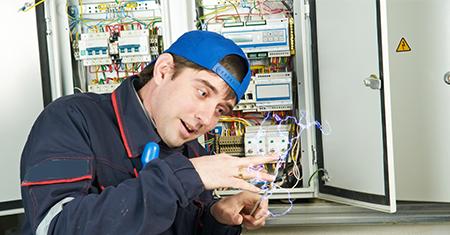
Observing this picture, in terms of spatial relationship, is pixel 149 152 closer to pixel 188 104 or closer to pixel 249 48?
pixel 188 104

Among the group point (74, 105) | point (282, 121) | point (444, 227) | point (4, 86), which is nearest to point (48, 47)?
point (4, 86)

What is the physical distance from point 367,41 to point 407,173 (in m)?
0.88

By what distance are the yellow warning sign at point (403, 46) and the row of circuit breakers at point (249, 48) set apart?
0.58 m

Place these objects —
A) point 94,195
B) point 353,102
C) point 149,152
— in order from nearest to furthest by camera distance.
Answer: point 94,195, point 149,152, point 353,102

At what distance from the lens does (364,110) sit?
2.39 meters

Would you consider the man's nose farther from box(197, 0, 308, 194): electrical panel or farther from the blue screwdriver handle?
box(197, 0, 308, 194): electrical panel

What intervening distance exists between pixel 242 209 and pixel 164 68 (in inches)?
19.7

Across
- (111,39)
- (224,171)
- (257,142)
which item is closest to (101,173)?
(224,171)

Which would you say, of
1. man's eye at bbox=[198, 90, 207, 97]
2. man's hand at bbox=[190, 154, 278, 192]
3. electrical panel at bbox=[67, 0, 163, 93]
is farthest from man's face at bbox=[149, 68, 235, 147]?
electrical panel at bbox=[67, 0, 163, 93]

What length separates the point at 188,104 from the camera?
1.34 metres

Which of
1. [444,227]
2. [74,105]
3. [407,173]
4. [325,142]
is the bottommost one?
[444,227]

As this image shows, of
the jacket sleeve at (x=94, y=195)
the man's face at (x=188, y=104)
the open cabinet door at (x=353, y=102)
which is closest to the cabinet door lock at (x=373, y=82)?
the open cabinet door at (x=353, y=102)

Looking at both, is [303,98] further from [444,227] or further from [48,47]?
[48,47]

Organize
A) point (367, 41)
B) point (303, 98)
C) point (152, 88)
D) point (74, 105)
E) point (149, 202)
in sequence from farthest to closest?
point (303, 98) → point (367, 41) → point (152, 88) → point (74, 105) → point (149, 202)
